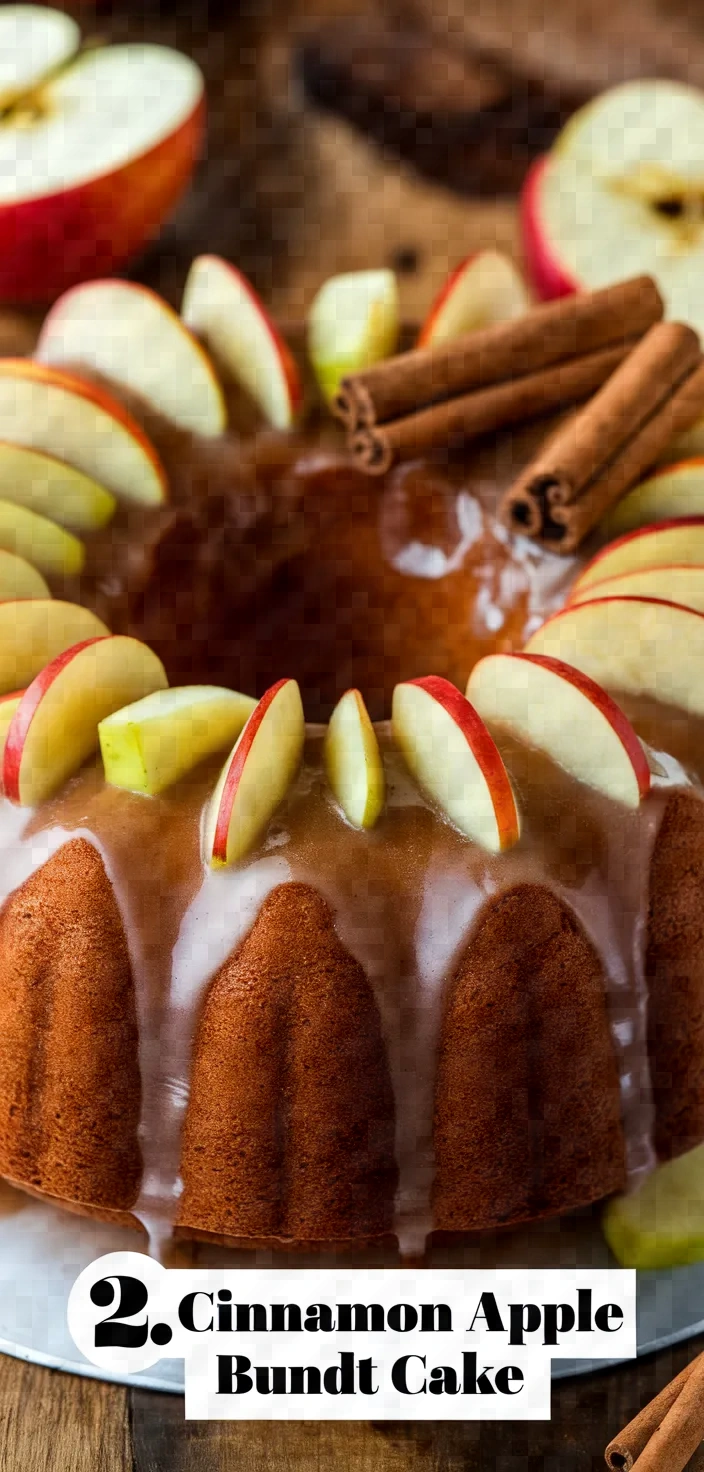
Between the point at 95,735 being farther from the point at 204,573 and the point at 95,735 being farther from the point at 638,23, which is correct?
the point at 638,23

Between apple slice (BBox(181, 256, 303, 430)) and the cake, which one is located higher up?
apple slice (BBox(181, 256, 303, 430))

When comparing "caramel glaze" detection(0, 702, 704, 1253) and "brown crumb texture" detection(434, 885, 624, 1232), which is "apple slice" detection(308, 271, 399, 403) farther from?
"brown crumb texture" detection(434, 885, 624, 1232)

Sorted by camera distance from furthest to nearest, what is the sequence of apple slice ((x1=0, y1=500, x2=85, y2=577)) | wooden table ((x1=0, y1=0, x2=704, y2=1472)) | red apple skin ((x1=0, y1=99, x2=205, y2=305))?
1. wooden table ((x1=0, y1=0, x2=704, y2=1472))
2. red apple skin ((x1=0, y1=99, x2=205, y2=305))
3. apple slice ((x1=0, y1=500, x2=85, y2=577))

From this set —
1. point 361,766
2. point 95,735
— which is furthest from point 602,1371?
point 95,735

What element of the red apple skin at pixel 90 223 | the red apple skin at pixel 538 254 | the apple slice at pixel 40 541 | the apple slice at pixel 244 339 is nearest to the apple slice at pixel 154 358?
the apple slice at pixel 244 339

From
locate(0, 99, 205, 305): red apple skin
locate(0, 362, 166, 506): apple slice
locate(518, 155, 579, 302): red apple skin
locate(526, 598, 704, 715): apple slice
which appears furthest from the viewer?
locate(518, 155, 579, 302): red apple skin

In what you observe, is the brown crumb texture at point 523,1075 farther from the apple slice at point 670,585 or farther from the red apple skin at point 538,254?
the red apple skin at point 538,254

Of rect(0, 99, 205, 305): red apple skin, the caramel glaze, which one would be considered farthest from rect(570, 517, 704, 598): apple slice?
rect(0, 99, 205, 305): red apple skin
